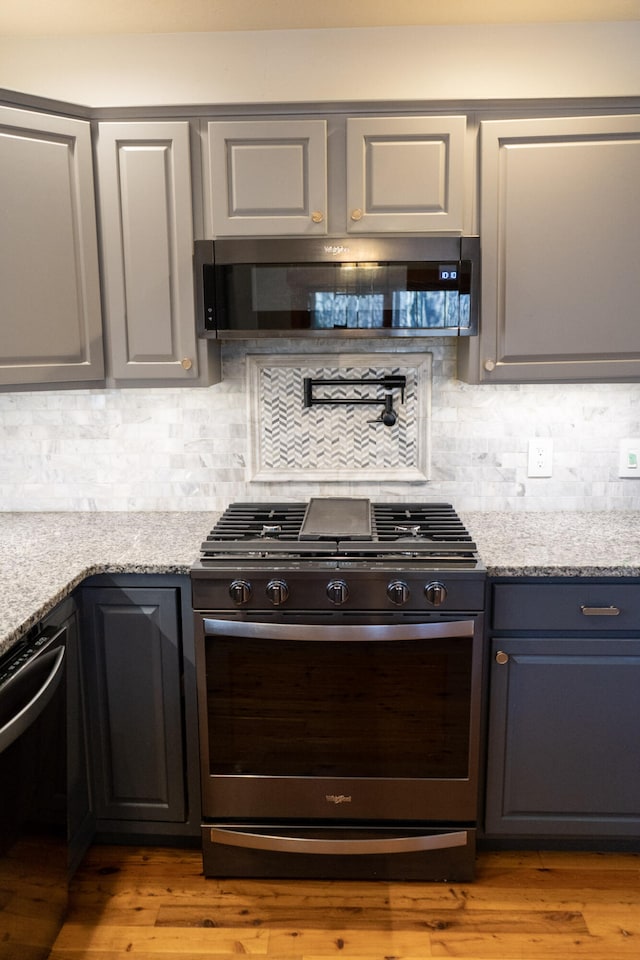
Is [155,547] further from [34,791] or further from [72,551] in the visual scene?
[34,791]

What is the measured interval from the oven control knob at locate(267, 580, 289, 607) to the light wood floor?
861 millimetres

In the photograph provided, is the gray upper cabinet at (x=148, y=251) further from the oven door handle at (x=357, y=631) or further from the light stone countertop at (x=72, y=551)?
the oven door handle at (x=357, y=631)

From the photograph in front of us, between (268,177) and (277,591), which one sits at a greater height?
(268,177)

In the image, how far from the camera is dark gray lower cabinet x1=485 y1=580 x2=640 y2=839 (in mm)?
2152

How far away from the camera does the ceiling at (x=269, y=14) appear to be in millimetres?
2301

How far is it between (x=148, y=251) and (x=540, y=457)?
1466 millimetres

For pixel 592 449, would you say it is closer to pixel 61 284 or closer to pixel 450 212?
pixel 450 212

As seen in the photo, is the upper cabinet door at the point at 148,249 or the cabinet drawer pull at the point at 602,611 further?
the upper cabinet door at the point at 148,249

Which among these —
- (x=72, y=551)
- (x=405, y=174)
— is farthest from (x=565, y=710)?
(x=405, y=174)

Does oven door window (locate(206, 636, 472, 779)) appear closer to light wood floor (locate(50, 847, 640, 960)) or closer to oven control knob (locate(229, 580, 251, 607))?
oven control knob (locate(229, 580, 251, 607))

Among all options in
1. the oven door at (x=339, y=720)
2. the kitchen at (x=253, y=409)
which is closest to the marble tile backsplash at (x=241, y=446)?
the kitchen at (x=253, y=409)

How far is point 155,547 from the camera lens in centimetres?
232

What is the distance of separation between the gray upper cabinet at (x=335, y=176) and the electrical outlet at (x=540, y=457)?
32.4 inches

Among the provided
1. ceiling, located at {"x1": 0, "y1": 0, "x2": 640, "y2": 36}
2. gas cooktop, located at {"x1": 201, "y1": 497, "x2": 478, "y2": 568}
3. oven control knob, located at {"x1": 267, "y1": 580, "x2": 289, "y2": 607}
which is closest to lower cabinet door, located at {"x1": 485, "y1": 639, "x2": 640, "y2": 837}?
gas cooktop, located at {"x1": 201, "y1": 497, "x2": 478, "y2": 568}
